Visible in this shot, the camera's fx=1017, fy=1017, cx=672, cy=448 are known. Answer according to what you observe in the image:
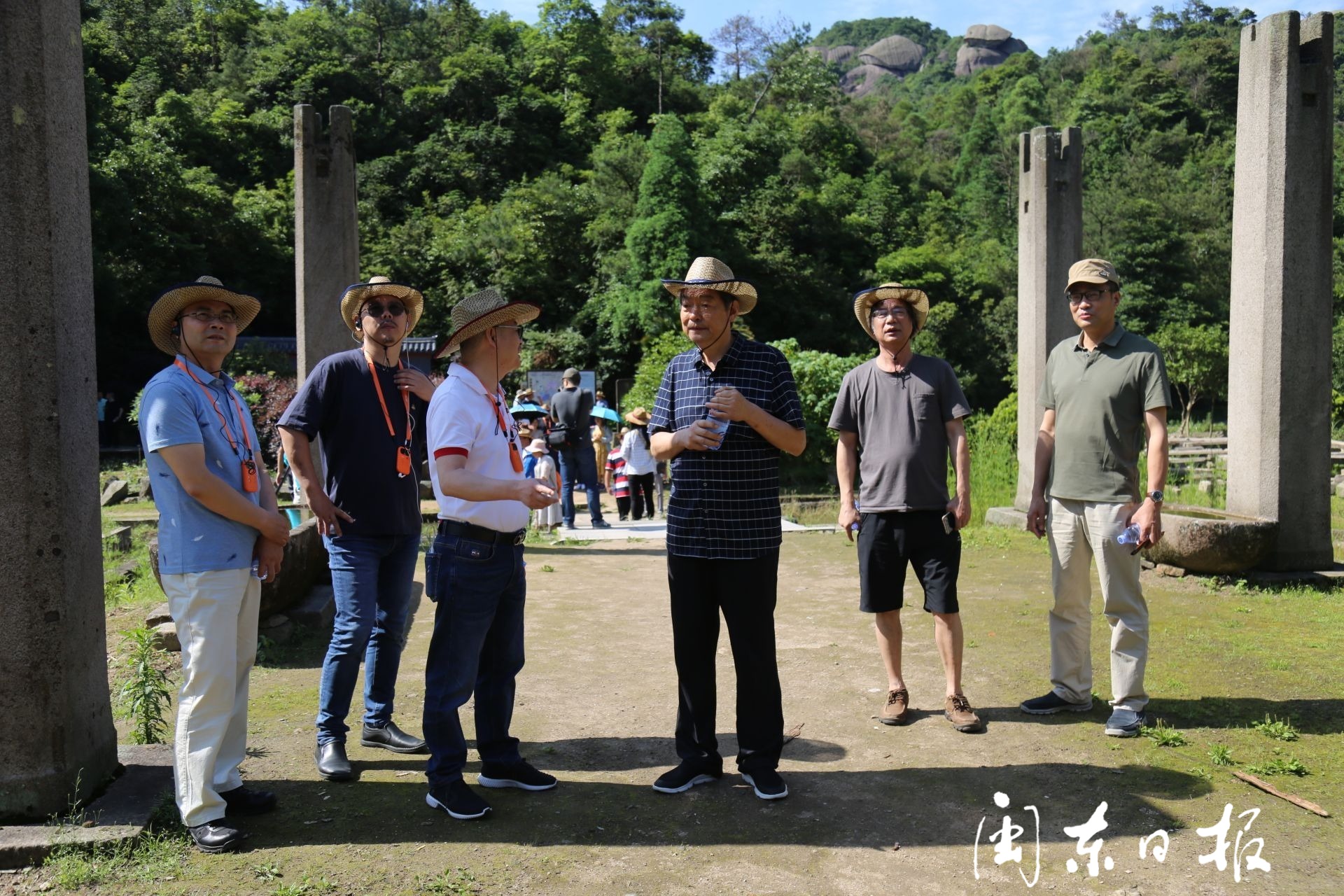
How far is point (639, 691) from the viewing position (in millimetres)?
5508

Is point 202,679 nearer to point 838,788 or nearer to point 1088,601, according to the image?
point 838,788

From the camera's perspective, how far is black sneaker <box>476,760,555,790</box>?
159 inches

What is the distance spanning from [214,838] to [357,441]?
1663mm

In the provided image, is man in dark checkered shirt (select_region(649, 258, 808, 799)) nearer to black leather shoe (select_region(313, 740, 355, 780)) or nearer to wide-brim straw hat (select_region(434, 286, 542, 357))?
wide-brim straw hat (select_region(434, 286, 542, 357))

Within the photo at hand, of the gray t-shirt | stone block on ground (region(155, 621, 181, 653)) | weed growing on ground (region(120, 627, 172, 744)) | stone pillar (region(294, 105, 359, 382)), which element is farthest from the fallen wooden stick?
stone pillar (region(294, 105, 359, 382))

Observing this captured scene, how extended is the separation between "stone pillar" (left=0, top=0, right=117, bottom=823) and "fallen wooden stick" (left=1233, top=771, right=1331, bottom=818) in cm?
440

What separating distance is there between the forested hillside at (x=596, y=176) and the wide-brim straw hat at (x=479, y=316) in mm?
28578

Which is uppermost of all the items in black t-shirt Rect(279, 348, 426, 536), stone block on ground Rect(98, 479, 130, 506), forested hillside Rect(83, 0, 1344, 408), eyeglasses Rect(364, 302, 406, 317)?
forested hillside Rect(83, 0, 1344, 408)

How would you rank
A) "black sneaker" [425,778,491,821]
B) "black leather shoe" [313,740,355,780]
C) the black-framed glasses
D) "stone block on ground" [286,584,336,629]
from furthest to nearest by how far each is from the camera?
"stone block on ground" [286,584,336,629] < the black-framed glasses < "black leather shoe" [313,740,355,780] < "black sneaker" [425,778,491,821]

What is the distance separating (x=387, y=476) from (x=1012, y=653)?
389 centimetres

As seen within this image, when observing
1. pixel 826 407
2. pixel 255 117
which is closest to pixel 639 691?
pixel 826 407

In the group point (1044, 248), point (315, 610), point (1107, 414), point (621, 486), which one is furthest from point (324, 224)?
point (1044, 248)

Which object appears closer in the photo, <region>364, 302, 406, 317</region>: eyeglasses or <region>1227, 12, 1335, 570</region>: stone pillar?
<region>364, 302, 406, 317</region>: eyeglasses

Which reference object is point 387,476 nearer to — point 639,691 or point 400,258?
point 639,691
